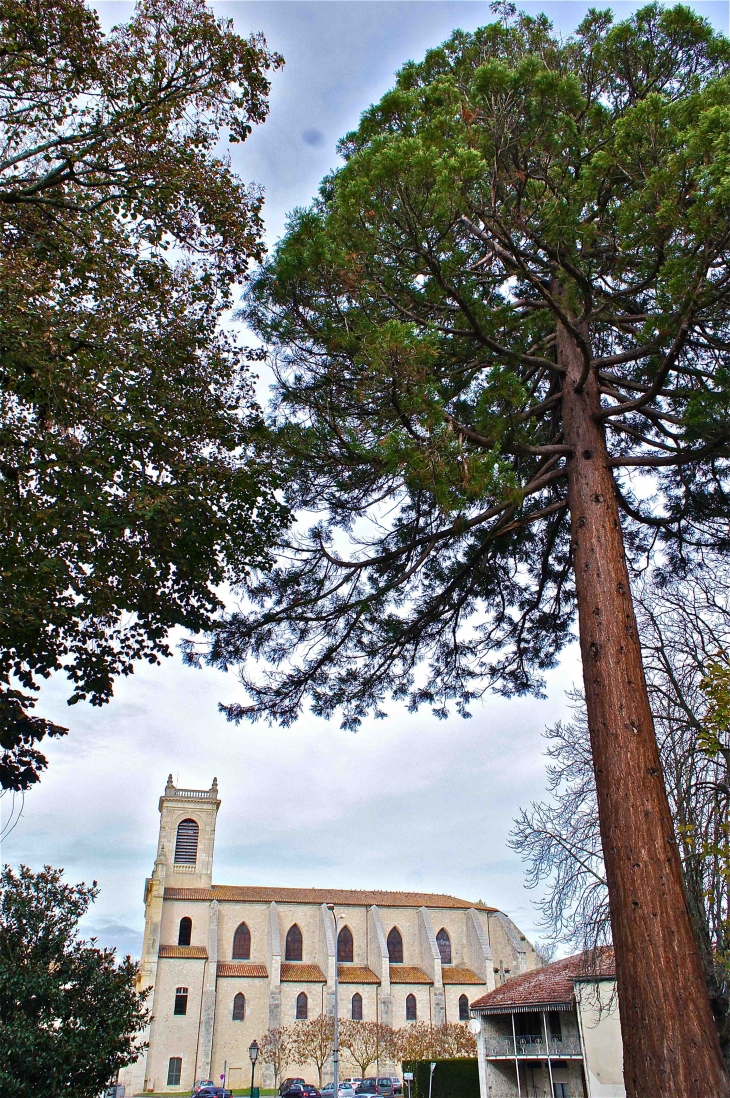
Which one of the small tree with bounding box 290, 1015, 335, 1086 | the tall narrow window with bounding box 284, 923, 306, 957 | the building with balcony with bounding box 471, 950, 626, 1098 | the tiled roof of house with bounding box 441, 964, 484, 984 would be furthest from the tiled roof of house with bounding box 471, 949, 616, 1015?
the tall narrow window with bounding box 284, 923, 306, 957

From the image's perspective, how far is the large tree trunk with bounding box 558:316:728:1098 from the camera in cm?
403

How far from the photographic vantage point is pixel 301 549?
23.5 feet

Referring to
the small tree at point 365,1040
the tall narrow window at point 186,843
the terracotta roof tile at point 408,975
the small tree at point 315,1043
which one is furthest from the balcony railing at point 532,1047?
the tall narrow window at point 186,843

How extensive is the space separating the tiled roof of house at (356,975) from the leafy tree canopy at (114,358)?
4015 centimetres

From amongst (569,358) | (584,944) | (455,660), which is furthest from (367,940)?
(569,358)

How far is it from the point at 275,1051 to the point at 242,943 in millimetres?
5965

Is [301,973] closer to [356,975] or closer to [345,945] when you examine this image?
[356,975]

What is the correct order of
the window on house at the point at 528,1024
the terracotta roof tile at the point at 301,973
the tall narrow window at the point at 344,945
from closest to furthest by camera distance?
1. the window on house at the point at 528,1024
2. the terracotta roof tile at the point at 301,973
3. the tall narrow window at the point at 344,945

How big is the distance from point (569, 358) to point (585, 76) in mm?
2493

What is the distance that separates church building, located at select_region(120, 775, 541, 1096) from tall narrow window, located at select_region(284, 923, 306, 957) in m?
0.05

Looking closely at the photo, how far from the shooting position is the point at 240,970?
128ft

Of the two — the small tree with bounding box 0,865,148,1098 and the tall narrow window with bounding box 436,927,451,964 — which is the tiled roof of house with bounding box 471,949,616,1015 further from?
the tall narrow window with bounding box 436,927,451,964

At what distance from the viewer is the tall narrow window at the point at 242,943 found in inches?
1578

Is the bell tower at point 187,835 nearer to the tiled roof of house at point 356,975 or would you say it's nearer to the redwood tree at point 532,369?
the tiled roof of house at point 356,975
